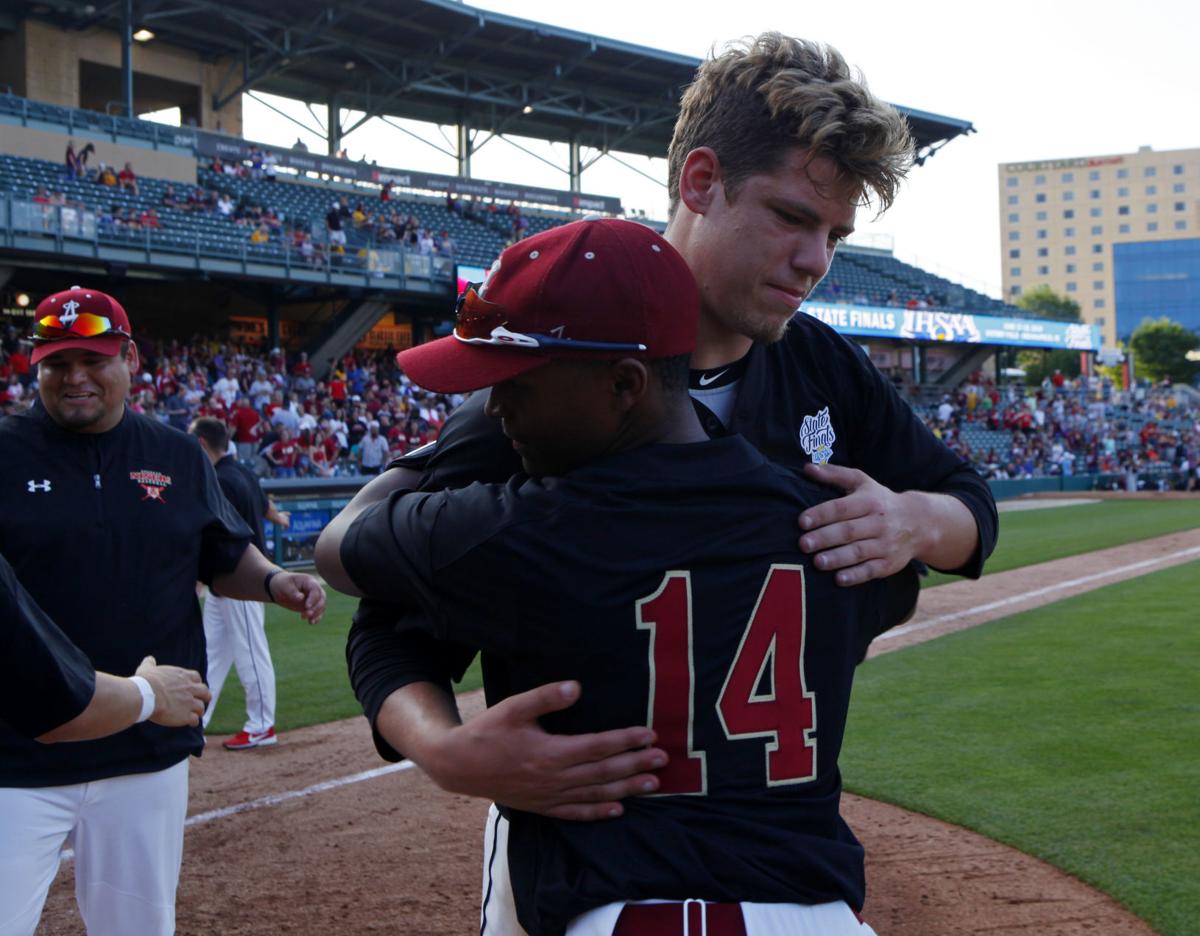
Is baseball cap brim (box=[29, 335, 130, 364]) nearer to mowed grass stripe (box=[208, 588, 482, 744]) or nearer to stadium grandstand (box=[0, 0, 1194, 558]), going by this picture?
mowed grass stripe (box=[208, 588, 482, 744])

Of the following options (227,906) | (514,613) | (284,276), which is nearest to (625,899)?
(514,613)

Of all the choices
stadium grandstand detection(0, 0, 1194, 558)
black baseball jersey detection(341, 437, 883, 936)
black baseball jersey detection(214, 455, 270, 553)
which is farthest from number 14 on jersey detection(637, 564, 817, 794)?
stadium grandstand detection(0, 0, 1194, 558)

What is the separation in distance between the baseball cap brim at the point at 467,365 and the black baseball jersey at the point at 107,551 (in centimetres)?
192

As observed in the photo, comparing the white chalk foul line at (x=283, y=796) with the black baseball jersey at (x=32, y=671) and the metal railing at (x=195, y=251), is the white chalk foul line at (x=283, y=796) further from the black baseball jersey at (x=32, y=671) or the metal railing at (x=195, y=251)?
the metal railing at (x=195, y=251)

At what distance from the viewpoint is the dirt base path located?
423 cm

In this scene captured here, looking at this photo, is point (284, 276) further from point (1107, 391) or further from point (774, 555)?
point (1107, 391)

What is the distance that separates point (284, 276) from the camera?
24750 millimetres

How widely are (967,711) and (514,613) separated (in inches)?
249

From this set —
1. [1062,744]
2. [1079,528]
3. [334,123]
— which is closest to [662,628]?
[1062,744]

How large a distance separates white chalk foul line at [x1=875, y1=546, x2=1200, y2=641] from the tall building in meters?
107

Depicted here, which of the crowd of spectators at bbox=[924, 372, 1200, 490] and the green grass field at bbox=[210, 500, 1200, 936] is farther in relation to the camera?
the crowd of spectators at bbox=[924, 372, 1200, 490]

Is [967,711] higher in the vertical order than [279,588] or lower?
lower

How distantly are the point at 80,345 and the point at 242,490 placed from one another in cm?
376

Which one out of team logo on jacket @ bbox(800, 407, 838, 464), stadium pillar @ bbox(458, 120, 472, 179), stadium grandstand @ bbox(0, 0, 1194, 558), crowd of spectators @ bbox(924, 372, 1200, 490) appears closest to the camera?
team logo on jacket @ bbox(800, 407, 838, 464)
